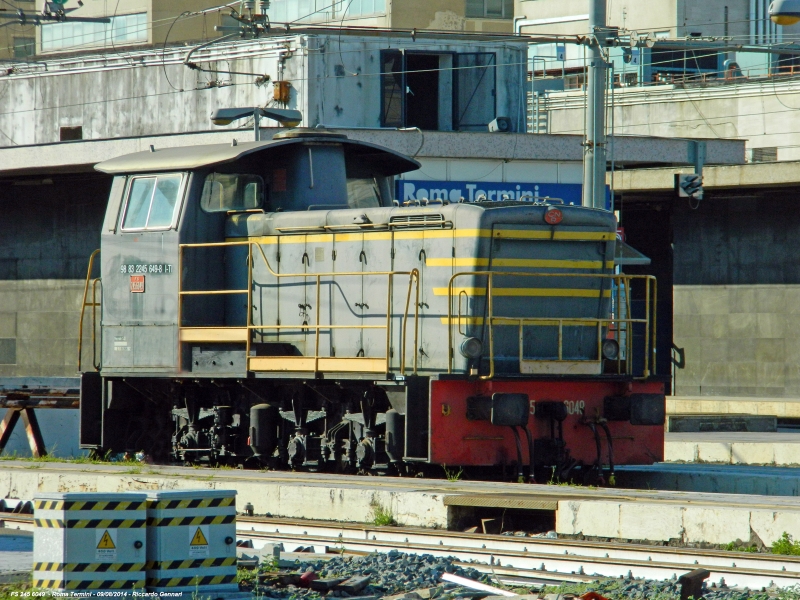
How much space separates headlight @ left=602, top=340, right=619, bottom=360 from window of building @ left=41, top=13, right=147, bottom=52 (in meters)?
44.4

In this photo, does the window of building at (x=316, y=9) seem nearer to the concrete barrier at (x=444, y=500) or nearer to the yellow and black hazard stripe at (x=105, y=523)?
the concrete barrier at (x=444, y=500)

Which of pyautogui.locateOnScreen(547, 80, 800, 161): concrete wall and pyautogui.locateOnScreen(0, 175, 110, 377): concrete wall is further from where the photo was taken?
pyautogui.locateOnScreen(547, 80, 800, 161): concrete wall

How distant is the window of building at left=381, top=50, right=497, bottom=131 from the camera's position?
27188 millimetres

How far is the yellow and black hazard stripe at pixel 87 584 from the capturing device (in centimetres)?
639

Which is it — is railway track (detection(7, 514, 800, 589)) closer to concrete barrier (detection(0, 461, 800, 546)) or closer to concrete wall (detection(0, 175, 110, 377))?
concrete barrier (detection(0, 461, 800, 546))

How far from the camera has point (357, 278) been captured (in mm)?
11812

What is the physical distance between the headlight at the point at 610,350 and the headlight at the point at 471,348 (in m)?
1.46

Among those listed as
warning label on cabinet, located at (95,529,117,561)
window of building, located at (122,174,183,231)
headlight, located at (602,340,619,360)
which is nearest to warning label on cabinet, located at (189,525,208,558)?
warning label on cabinet, located at (95,529,117,561)

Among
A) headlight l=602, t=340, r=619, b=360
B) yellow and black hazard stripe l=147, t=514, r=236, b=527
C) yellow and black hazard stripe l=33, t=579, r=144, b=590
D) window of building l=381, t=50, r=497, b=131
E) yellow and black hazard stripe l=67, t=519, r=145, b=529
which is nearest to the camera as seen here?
yellow and black hazard stripe l=33, t=579, r=144, b=590

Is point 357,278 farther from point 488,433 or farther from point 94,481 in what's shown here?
point 94,481

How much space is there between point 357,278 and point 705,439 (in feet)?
21.1

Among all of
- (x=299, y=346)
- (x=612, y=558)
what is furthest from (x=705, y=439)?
(x=612, y=558)

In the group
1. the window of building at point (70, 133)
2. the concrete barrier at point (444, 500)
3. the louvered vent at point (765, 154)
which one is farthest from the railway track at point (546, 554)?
the louvered vent at point (765, 154)

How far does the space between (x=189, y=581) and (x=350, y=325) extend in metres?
5.23
